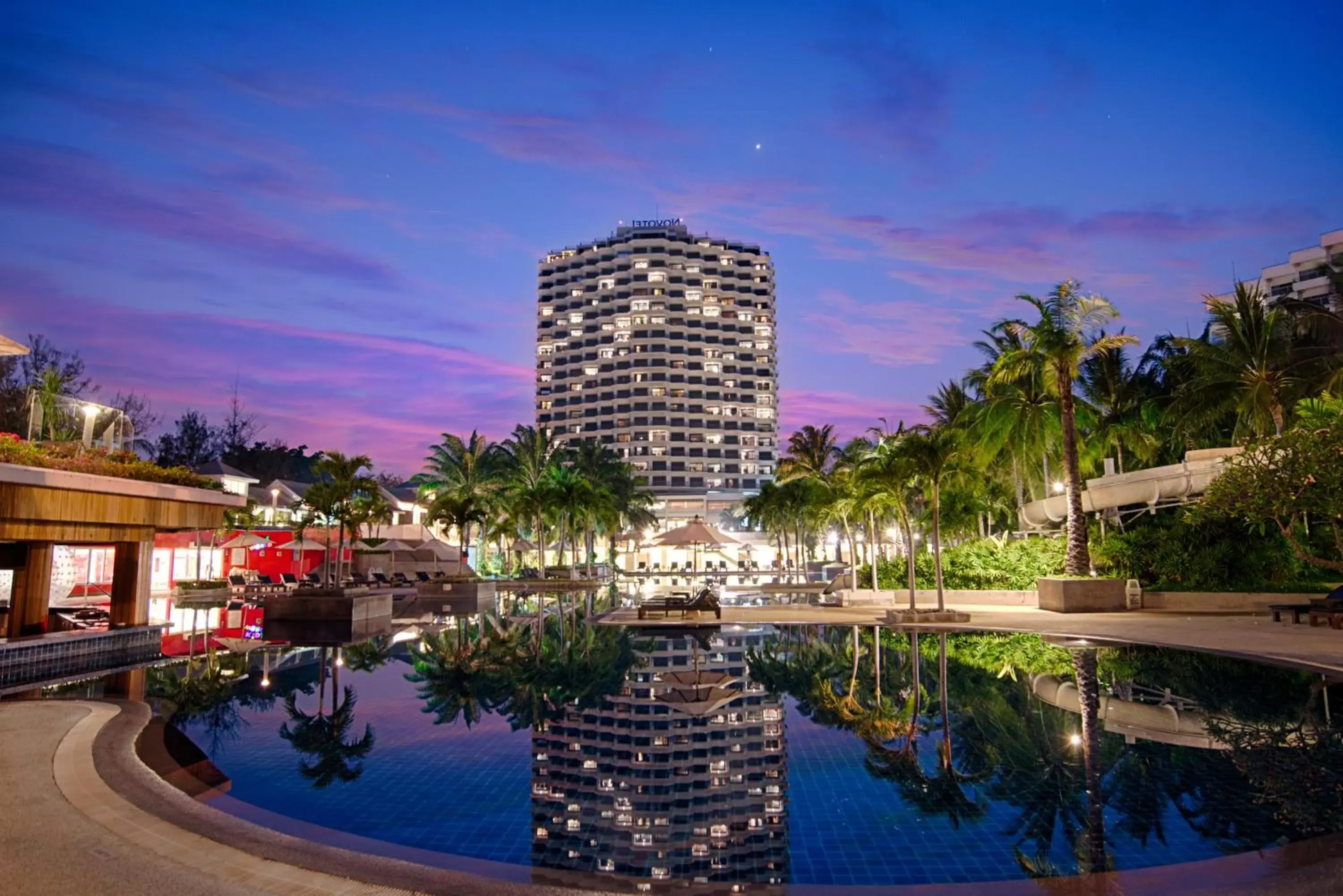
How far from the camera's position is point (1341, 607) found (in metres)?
17.9

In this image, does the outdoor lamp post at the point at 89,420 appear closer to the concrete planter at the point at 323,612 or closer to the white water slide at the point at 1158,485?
the concrete planter at the point at 323,612

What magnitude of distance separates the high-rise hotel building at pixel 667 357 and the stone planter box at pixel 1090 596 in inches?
3881

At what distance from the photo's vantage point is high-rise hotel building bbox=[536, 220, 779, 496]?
124 m

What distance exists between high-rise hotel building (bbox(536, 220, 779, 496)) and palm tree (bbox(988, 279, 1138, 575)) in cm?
9776

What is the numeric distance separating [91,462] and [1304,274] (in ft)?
315

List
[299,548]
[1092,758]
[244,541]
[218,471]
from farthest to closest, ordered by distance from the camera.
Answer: [218,471]
[299,548]
[244,541]
[1092,758]


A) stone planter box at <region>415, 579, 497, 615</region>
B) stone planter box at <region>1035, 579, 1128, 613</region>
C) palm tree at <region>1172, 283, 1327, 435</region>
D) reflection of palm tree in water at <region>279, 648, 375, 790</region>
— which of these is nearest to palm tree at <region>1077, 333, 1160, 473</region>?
palm tree at <region>1172, 283, 1327, 435</region>

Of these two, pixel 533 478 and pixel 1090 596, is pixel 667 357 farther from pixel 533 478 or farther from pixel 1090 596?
pixel 1090 596

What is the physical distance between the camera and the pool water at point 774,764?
593 centimetres

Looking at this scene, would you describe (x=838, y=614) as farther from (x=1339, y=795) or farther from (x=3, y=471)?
(x=3, y=471)

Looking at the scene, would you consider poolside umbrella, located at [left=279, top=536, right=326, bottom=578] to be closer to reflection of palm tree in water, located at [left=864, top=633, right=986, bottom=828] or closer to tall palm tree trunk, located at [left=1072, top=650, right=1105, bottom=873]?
tall palm tree trunk, located at [left=1072, top=650, right=1105, bottom=873]

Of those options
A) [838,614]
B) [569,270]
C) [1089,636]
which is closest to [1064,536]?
[838,614]

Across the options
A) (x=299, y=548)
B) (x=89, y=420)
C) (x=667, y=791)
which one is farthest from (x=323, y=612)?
(x=299, y=548)

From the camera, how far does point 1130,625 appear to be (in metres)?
19.4
